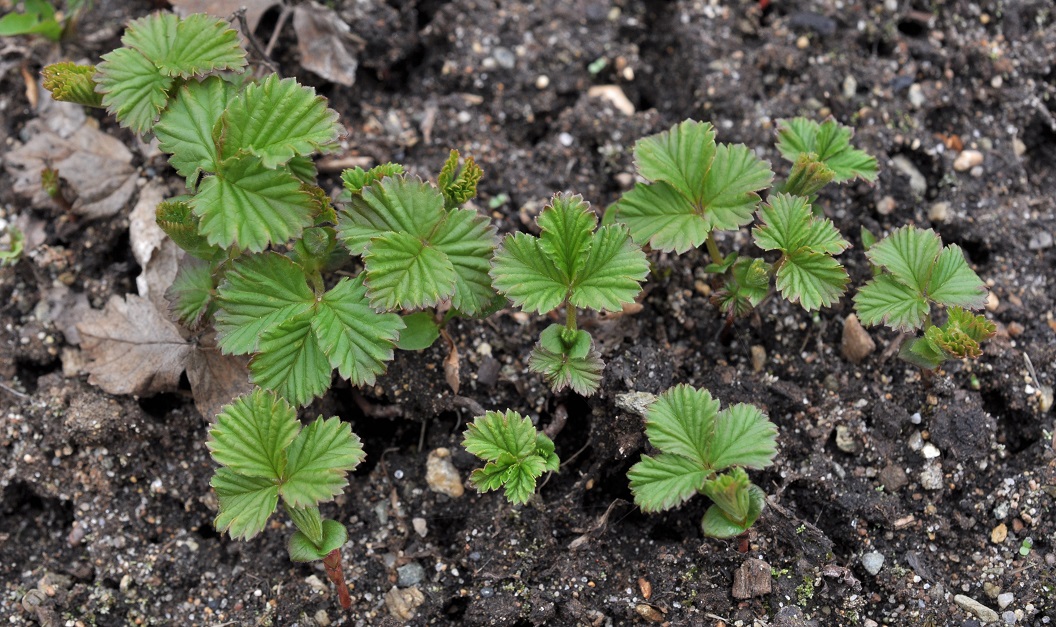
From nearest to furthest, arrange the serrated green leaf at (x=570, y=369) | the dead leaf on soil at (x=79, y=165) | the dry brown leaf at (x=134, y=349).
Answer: the serrated green leaf at (x=570, y=369)
the dry brown leaf at (x=134, y=349)
the dead leaf on soil at (x=79, y=165)

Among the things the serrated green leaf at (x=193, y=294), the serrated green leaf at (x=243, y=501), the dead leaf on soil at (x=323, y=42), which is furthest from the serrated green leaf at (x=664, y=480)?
the dead leaf on soil at (x=323, y=42)

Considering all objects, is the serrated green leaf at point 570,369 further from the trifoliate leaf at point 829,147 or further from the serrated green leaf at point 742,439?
the trifoliate leaf at point 829,147

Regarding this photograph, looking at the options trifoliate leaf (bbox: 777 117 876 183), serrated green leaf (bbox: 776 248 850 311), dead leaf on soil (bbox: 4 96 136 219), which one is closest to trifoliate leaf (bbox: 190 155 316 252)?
dead leaf on soil (bbox: 4 96 136 219)

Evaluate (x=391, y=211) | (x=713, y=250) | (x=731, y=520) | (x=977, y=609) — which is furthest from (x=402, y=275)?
(x=977, y=609)

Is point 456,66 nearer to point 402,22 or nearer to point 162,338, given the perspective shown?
point 402,22

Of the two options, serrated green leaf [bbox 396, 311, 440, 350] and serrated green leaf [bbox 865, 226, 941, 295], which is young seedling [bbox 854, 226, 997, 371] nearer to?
serrated green leaf [bbox 865, 226, 941, 295]
